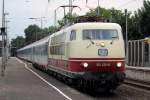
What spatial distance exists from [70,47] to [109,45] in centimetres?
195

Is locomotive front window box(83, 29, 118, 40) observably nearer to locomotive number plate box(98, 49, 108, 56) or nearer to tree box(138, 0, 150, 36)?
locomotive number plate box(98, 49, 108, 56)

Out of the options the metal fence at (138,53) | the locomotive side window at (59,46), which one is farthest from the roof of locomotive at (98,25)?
the metal fence at (138,53)

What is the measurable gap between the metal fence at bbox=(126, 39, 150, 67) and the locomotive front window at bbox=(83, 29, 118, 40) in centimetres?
1163

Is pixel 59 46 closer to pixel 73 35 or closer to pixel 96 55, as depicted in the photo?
pixel 73 35

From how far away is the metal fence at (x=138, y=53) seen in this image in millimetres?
35737

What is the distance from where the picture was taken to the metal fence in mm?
35737

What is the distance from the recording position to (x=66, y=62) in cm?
2559

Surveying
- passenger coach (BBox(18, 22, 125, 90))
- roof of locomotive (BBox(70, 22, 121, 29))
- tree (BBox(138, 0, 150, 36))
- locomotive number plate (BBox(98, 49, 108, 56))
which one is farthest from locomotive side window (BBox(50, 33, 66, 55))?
tree (BBox(138, 0, 150, 36))

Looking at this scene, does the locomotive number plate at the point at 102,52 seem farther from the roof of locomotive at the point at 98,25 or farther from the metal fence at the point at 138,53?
the metal fence at the point at 138,53

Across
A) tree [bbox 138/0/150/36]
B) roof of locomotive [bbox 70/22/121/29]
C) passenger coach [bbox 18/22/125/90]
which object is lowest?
passenger coach [bbox 18/22/125/90]

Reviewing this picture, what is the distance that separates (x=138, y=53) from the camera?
Result: 122 ft

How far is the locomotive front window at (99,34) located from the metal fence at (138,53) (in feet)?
38.2

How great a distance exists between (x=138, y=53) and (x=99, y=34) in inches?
546

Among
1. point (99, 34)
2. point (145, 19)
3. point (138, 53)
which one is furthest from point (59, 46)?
point (145, 19)
